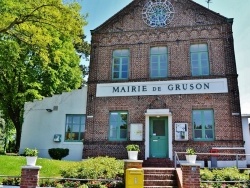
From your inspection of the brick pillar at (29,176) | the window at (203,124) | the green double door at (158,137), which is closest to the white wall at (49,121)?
the green double door at (158,137)

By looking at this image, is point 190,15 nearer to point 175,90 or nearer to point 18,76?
point 175,90

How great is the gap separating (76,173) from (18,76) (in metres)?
14.8

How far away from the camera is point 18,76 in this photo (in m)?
23.7

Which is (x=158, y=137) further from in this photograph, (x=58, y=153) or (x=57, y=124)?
A: (x=57, y=124)

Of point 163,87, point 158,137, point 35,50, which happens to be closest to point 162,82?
point 163,87

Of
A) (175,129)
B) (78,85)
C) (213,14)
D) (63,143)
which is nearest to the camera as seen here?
(175,129)

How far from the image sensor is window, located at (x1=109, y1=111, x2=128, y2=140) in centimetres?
1584

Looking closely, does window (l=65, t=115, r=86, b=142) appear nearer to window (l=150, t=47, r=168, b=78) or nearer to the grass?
the grass

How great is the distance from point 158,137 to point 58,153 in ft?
19.8

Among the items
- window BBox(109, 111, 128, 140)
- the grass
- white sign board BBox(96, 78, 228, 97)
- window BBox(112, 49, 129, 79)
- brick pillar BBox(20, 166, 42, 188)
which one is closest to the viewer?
brick pillar BBox(20, 166, 42, 188)

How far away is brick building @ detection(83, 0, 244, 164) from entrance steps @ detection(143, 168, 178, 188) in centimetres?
345

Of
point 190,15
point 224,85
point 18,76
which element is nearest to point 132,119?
point 224,85

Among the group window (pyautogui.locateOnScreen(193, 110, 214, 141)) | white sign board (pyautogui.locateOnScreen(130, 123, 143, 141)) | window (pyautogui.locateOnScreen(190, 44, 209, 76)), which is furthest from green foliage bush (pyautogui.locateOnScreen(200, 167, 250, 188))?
window (pyautogui.locateOnScreen(190, 44, 209, 76))

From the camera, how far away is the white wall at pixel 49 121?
17.7m
